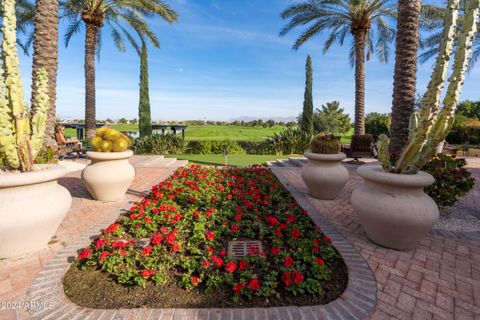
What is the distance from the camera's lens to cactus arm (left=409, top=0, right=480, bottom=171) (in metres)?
3.35

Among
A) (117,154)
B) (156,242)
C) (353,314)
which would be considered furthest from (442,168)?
(117,154)

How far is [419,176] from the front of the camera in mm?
3408

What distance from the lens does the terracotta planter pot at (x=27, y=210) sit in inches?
119

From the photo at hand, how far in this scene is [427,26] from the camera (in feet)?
47.0

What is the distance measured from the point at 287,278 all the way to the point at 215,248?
1254 millimetres

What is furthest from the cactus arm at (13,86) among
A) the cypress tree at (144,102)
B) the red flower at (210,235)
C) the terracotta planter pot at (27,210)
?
the cypress tree at (144,102)

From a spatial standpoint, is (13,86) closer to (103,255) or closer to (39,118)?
(39,118)

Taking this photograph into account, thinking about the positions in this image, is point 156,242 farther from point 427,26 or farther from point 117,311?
point 427,26

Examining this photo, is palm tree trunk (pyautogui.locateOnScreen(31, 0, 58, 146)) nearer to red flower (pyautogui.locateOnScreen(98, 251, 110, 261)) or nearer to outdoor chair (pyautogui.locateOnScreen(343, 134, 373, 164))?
red flower (pyautogui.locateOnScreen(98, 251, 110, 261))

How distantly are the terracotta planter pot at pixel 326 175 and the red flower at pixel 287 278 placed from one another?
3.59 m

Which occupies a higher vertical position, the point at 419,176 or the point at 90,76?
the point at 90,76

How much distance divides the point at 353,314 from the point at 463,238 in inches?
124

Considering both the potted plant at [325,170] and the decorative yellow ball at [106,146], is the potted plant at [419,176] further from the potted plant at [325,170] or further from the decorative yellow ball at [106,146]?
the decorative yellow ball at [106,146]

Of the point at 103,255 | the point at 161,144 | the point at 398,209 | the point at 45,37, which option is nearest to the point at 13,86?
the point at 103,255
